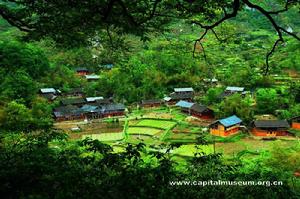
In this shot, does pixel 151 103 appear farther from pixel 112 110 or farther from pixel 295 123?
pixel 295 123

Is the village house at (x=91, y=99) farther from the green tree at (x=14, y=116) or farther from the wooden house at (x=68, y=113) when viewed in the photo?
the green tree at (x=14, y=116)

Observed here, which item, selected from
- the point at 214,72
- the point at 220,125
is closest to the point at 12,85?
the point at 220,125

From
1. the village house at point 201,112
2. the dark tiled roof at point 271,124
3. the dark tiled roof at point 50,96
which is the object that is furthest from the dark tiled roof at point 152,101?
the dark tiled roof at point 271,124

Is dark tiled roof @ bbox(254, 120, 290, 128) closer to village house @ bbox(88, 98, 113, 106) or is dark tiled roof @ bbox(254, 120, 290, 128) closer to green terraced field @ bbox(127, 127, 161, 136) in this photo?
green terraced field @ bbox(127, 127, 161, 136)

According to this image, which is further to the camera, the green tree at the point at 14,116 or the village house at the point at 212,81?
the village house at the point at 212,81

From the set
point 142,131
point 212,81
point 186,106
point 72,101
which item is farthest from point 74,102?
point 212,81
